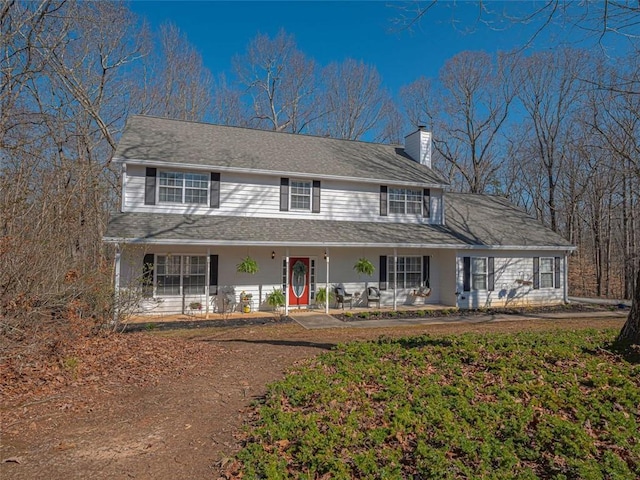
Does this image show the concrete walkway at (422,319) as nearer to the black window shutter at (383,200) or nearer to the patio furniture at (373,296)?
the patio furniture at (373,296)

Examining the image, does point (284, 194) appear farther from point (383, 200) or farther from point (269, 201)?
point (383, 200)

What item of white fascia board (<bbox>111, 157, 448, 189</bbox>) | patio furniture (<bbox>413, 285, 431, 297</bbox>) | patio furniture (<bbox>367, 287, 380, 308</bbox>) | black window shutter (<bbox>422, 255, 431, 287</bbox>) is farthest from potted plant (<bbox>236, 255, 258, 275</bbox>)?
black window shutter (<bbox>422, 255, 431, 287</bbox>)

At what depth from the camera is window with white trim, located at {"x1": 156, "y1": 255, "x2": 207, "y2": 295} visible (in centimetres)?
1299

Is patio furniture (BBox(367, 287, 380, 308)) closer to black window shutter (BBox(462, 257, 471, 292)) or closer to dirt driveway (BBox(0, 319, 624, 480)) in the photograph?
black window shutter (BBox(462, 257, 471, 292))

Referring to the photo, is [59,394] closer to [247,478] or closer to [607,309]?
[247,478]

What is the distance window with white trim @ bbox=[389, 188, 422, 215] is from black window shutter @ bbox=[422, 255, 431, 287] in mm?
2079

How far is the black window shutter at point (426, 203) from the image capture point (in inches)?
674

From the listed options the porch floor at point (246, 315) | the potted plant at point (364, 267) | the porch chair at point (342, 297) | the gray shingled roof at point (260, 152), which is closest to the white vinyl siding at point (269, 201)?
the gray shingled roof at point (260, 152)

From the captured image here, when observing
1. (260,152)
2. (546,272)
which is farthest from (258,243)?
(546,272)

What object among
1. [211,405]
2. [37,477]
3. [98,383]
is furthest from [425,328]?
[37,477]

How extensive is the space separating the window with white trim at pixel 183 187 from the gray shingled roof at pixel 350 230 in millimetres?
650

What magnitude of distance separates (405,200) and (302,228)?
5.23 metres

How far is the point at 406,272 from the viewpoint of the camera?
16.3m

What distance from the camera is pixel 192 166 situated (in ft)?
44.3
